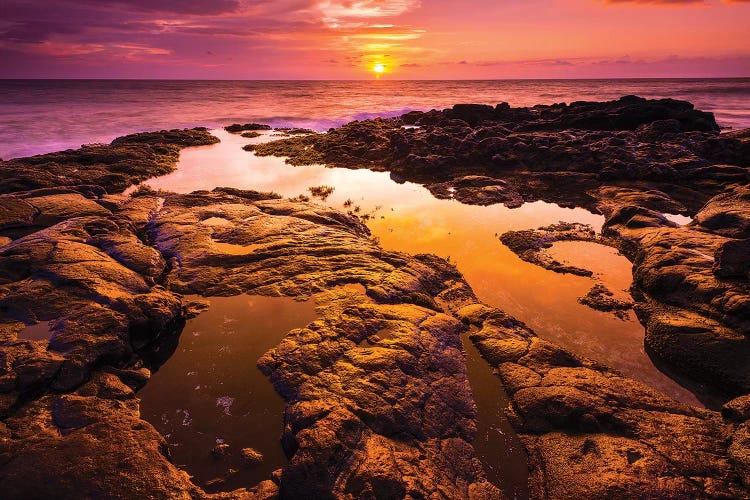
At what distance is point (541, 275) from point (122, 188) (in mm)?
A: 29278

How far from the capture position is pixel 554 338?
1176cm

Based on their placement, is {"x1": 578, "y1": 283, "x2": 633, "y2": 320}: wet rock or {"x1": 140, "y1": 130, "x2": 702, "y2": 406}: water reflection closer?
{"x1": 140, "y1": 130, "x2": 702, "y2": 406}: water reflection

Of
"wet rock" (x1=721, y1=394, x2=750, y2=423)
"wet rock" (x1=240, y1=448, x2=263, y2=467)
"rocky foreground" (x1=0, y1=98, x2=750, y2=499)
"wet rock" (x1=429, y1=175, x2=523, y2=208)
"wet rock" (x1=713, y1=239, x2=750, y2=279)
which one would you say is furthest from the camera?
"wet rock" (x1=429, y1=175, x2=523, y2=208)

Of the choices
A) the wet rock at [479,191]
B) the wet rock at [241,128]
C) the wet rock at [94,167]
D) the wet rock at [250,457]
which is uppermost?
the wet rock at [241,128]

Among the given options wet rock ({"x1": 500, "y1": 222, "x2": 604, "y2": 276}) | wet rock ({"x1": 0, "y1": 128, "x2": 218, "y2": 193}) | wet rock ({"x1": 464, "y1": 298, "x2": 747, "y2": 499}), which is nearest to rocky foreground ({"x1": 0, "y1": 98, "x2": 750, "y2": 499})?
wet rock ({"x1": 464, "y1": 298, "x2": 747, "y2": 499})

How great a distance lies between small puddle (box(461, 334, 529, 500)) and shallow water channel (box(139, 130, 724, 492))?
31 mm

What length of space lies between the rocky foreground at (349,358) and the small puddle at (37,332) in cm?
13

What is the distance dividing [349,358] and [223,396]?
127 inches

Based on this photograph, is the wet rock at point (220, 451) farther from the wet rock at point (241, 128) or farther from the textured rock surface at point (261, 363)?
the wet rock at point (241, 128)

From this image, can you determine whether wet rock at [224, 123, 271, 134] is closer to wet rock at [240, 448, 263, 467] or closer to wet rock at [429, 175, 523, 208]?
wet rock at [429, 175, 523, 208]

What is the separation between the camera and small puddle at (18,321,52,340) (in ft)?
30.0

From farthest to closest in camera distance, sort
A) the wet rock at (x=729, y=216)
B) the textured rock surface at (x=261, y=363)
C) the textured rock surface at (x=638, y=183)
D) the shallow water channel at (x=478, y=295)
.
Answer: the wet rock at (x=729, y=216) < the textured rock surface at (x=638, y=183) < the shallow water channel at (x=478, y=295) < the textured rock surface at (x=261, y=363)

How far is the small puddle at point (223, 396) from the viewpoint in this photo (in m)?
7.45

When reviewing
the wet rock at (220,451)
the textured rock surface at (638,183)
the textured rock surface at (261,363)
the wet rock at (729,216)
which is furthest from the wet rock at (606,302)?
the wet rock at (220,451)
